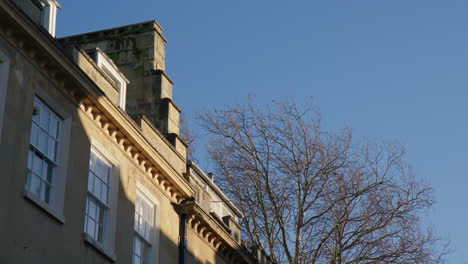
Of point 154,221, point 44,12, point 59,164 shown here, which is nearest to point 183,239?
point 154,221

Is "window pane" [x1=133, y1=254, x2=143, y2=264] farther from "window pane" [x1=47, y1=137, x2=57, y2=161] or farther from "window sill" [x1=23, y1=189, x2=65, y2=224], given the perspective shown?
"window pane" [x1=47, y1=137, x2=57, y2=161]

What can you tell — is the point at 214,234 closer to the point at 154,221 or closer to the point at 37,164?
the point at 154,221

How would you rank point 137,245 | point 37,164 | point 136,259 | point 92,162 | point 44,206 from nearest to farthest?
1. point 44,206
2. point 37,164
3. point 92,162
4. point 136,259
5. point 137,245

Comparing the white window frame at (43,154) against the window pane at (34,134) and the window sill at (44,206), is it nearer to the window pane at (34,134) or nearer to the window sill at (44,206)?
the window pane at (34,134)

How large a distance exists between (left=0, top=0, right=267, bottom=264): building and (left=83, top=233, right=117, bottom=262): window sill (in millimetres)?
28

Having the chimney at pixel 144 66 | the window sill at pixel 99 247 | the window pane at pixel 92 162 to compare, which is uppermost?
the chimney at pixel 144 66

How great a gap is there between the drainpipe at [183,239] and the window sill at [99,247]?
348cm

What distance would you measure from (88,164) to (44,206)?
2.17 metres

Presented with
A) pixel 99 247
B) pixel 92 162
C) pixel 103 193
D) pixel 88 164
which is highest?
pixel 92 162

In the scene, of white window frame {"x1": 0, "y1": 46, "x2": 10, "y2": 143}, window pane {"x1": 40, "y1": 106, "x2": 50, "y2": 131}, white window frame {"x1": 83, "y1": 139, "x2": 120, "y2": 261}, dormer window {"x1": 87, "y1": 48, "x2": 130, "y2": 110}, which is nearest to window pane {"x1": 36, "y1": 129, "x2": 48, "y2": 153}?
window pane {"x1": 40, "y1": 106, "x2": 50, "y2": 131}

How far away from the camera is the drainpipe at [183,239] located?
21562 mm

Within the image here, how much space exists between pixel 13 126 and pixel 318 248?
15043 millimetres

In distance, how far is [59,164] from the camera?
17.2 m

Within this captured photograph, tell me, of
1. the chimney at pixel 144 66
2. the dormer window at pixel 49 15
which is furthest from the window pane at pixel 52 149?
the chimney at pixel 144 66
